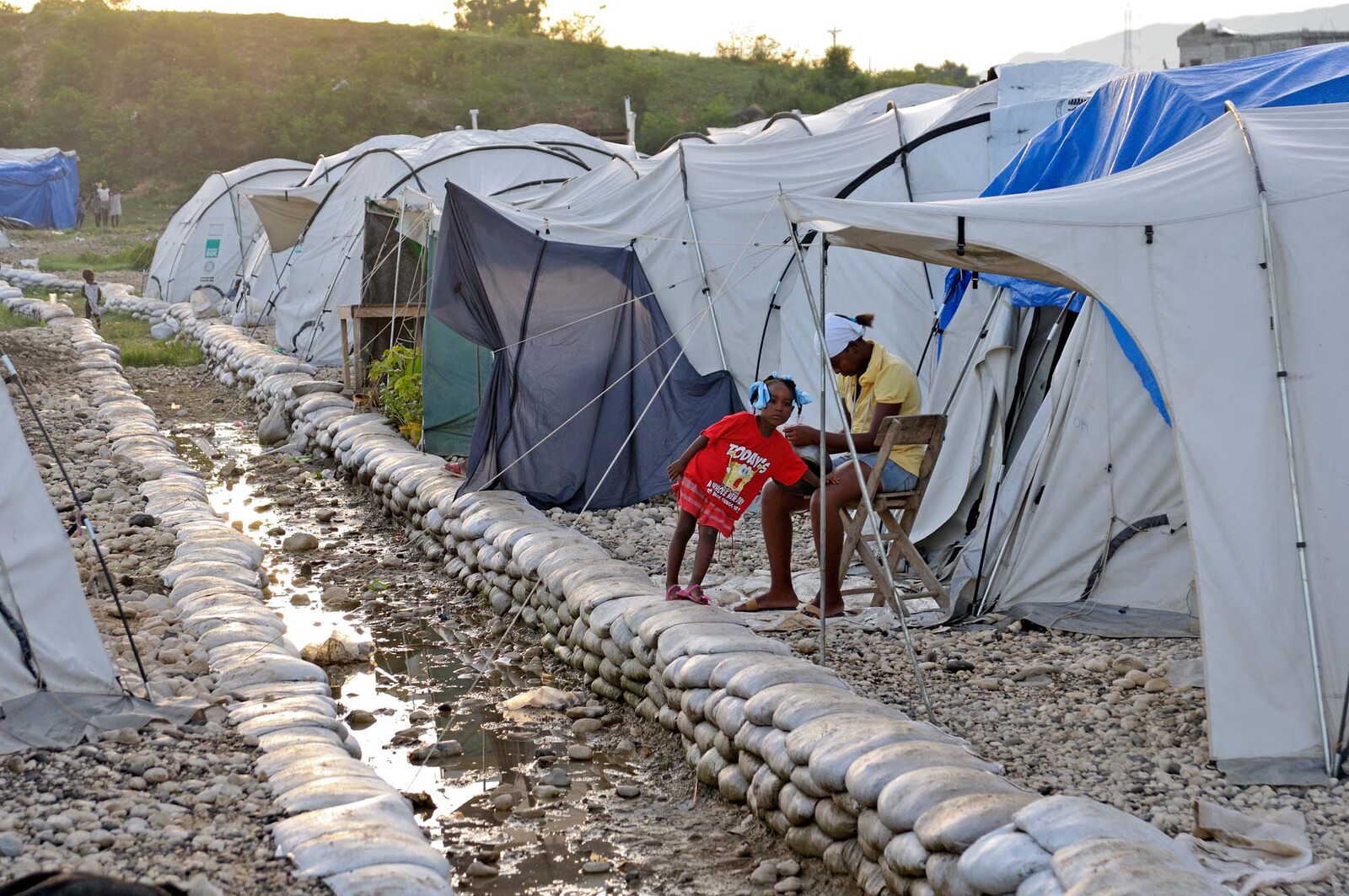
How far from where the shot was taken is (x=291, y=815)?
4.05m

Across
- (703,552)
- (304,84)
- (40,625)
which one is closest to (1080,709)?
(703,552)

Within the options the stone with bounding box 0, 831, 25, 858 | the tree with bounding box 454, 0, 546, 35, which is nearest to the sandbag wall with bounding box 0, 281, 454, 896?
the stone with bounding box 0, 831, 25, 858

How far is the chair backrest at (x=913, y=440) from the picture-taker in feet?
20.6

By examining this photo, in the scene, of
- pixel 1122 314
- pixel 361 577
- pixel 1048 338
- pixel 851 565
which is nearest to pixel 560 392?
pixel 361 577

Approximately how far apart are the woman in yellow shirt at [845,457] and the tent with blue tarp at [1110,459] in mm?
610

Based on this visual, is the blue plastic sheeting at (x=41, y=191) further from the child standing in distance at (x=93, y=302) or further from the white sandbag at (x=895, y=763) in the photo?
the white sandbag at (x=895, y=763)

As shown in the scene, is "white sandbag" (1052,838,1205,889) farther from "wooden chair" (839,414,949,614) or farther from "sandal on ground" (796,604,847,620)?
"sandal on ground" (796,604,847,620)

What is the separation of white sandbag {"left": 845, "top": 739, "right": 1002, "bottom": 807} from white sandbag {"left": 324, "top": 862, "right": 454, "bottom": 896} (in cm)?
127

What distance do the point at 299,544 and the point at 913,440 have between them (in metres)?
5.04

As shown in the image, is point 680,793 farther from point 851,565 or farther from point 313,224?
point 313,224

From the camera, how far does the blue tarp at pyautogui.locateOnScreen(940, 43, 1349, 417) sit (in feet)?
20.0

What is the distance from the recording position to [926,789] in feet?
12.5

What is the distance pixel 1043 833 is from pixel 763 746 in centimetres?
164

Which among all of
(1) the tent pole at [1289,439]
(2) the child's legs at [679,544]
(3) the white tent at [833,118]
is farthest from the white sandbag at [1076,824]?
(3) the white tent at [833,118]
